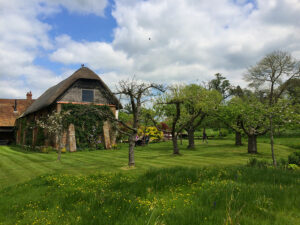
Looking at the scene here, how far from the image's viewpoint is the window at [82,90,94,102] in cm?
2758

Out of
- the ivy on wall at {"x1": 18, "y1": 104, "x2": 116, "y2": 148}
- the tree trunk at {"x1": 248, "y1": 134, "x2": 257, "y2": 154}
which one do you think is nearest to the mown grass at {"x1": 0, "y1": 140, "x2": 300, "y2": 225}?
the tree trunk at {"x1": 248, "y1": 134, "x2": 257, "y2": 154}

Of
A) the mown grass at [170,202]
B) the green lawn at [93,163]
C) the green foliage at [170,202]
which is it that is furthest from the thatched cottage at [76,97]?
the green foliage at [170,202]

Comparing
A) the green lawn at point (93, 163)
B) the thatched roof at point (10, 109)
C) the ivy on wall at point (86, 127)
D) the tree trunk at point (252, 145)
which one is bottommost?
the green lawn at point (93, 163)

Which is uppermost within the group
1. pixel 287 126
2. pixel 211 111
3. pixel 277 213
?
pixel 211 111

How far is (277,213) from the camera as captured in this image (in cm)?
363

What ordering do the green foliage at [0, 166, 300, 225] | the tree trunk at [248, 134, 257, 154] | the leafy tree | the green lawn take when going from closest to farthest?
the green foliage at [0, 166, 300, 225]
the green lawn
the tree trunk at [248, 134, 257, 154]
the leafy tree

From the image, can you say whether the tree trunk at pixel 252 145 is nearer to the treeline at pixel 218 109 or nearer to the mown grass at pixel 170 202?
the treeline at pixel 218 109

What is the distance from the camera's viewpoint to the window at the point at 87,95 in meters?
27.6

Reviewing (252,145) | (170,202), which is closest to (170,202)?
(170,202)

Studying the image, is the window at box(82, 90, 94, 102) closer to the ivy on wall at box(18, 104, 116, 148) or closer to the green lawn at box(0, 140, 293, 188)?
the ivy on wall at box(18, 104, 116, 148)

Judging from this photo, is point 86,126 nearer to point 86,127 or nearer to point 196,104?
point 86,127

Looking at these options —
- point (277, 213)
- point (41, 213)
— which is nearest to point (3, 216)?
point (41, 213)

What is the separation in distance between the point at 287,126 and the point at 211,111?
6.88 m

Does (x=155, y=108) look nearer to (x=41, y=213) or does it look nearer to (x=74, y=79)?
(x=74, y=79)
